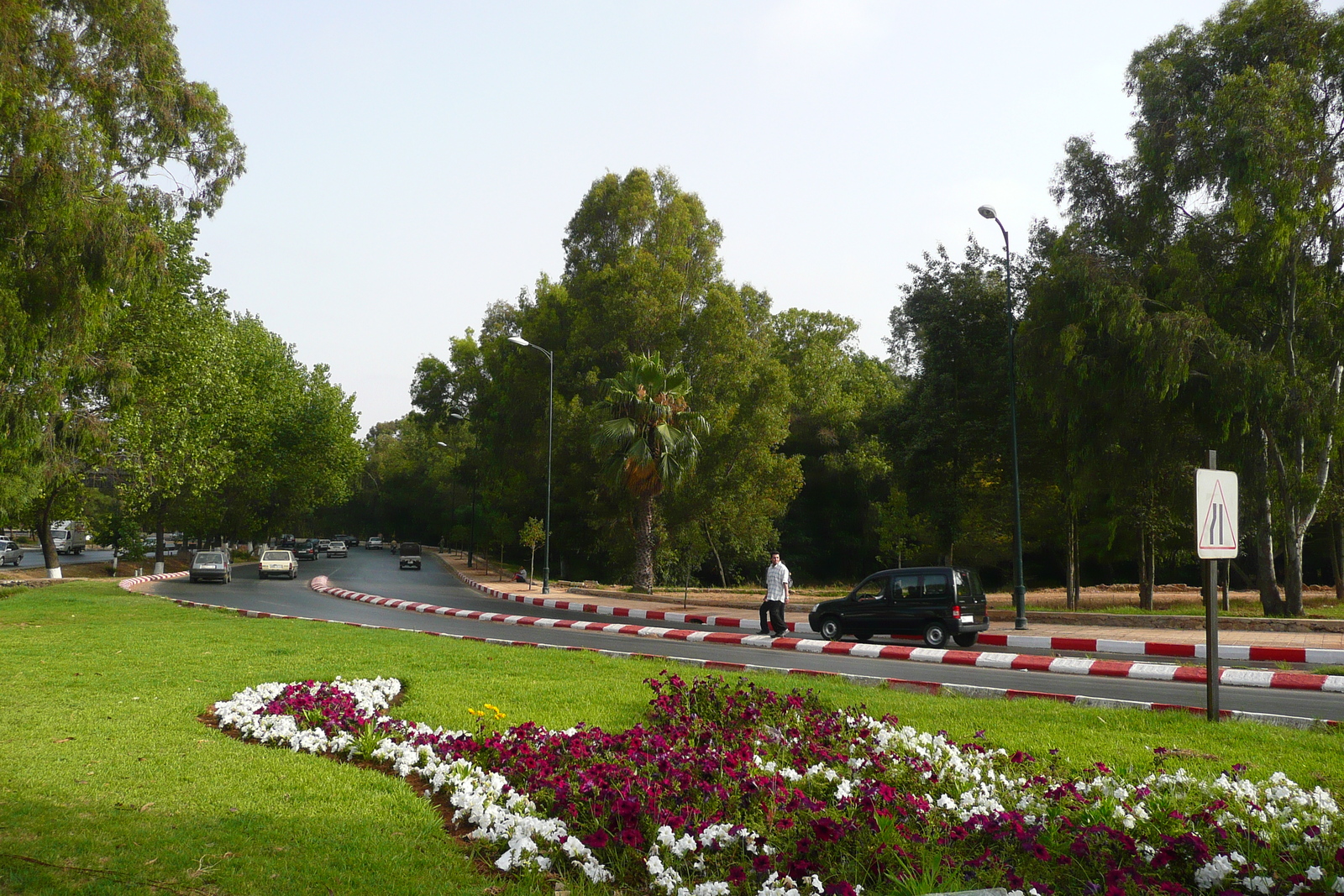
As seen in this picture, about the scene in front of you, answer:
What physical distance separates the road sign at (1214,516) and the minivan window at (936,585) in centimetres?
955

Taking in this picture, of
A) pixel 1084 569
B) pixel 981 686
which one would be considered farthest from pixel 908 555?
pixel 981 686

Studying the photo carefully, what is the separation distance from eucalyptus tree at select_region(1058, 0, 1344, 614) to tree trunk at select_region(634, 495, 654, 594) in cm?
2007

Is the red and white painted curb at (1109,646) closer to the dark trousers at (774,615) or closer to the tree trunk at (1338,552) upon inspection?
the dark trousers at (774,615)

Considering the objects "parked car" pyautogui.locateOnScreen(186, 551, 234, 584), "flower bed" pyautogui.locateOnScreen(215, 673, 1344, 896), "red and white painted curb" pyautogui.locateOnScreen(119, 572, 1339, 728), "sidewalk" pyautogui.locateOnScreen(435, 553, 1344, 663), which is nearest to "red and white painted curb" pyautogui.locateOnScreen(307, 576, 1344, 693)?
"red and white painted curb" pyautogui.locateOnScreen(119, 572, 1339, 728)

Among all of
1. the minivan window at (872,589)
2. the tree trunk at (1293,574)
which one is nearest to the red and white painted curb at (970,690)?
the minivan window at (872,589)

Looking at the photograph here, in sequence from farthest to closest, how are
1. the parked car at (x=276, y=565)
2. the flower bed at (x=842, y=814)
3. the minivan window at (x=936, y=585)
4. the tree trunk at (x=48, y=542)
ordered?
the parked car at (x=276, y=565) → the tree trunk at (x=48, y=542) → the minivan window at (x=936, y=585) → the flower bed at (x=842, y=814)

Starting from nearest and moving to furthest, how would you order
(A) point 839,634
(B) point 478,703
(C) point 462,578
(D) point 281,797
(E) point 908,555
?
1. (D) point 281,797
2. (B) point 478,703
3. (A) point 839,634
4. (E) point 908,555
5. (C) point 462,578

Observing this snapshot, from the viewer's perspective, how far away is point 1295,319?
22172 mm

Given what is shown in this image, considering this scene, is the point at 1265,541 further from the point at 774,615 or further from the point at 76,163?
the point at 76,163

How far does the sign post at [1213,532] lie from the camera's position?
8.26m

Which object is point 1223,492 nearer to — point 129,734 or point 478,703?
point 478,703

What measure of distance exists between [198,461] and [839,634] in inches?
1153

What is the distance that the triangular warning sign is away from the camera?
27.2 ft

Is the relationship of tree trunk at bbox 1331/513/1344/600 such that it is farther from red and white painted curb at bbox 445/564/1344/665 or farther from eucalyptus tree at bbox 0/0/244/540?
eucalyptus tree at bbox 0/0/244/540
